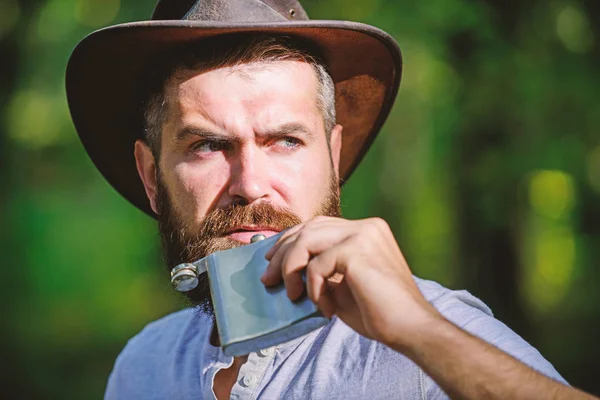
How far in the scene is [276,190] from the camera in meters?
2.44

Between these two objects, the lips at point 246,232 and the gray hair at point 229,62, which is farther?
the gray hair at point 229,62

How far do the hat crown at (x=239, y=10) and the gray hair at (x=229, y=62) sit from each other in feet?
0.29

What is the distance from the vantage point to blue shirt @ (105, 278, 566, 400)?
79.3 inches

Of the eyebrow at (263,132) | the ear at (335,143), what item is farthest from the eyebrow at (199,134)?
the ear at (335,143)

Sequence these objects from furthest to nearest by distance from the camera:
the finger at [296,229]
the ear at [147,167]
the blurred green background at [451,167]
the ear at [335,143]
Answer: the blurred green background at [451,167]
the ear at [147,167]
the ear at [335,143]
the finger at [296,229]

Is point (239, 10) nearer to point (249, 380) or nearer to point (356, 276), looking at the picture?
point (249, 380)

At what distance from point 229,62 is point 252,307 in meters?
1.07

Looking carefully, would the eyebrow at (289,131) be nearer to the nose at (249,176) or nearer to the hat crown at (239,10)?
the nose at (249,176)

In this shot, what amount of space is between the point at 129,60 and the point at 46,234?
7.13 meters

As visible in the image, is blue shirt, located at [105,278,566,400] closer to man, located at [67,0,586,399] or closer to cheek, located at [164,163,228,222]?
man, located at [67,0,586,399]

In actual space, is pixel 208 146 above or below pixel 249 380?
above

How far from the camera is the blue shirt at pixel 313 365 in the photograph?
6.61ft

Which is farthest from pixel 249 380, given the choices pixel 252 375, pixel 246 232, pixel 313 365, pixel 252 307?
pixel 252 307

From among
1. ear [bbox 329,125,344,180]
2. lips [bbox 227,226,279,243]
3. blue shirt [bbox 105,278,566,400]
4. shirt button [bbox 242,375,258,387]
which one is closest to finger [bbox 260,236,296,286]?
blue shirt [bbox 105,278,566,400]
